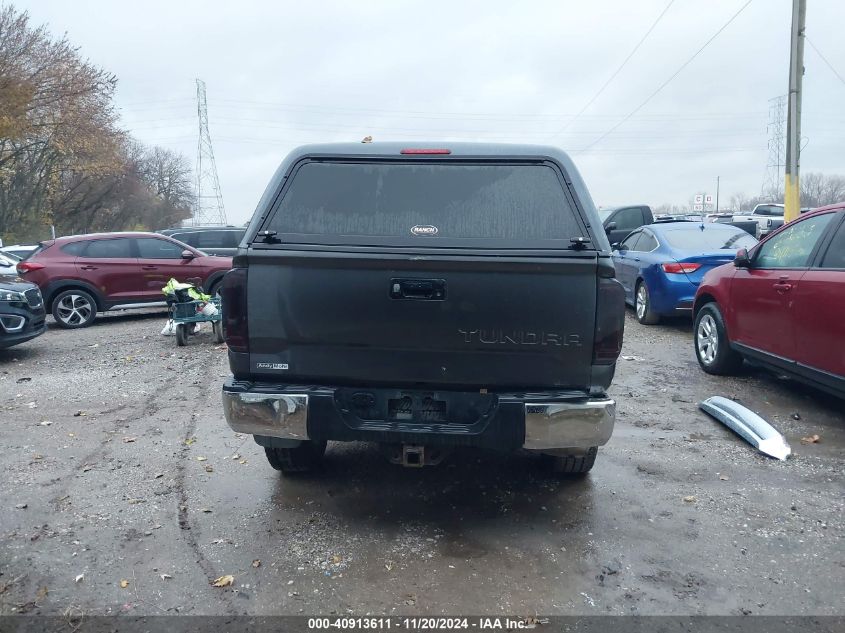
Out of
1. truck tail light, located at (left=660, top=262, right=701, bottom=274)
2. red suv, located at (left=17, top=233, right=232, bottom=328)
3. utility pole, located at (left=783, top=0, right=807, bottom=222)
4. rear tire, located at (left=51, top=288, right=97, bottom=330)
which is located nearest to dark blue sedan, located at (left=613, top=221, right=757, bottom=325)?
truck tail light, located at (left=660, top=262, right=701, bottom=274)

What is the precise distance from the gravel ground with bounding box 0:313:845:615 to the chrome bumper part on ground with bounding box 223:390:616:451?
64cm

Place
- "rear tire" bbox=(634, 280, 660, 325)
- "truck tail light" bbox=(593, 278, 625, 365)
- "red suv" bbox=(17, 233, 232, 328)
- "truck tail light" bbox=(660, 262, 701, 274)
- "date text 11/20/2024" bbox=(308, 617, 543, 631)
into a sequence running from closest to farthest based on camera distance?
"date text 11/20/2024" bbox=(308, 617, 543, 631) < "truck tail light" bbox=(593, 278, 625, 365) < "truck tail light" bbox=(660, 262, 701, 274) < "rear tire" bbox=(634, 280, 660, 325) < "red suv" bbox=(17, 233, 232, 328)

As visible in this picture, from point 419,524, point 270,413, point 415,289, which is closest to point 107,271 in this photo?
point 270,413

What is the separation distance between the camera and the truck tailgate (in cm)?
359

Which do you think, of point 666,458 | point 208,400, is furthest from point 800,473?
point 208,400

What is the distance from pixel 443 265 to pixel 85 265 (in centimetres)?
1096

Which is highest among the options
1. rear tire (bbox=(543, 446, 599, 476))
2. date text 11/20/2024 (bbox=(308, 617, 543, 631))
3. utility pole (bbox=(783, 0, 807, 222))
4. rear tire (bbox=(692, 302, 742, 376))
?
utility pole (bbox=(783, 0, 807, 222))

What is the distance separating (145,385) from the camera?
25.7ft

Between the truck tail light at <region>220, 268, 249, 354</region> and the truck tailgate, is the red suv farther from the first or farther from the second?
the truck tailgate

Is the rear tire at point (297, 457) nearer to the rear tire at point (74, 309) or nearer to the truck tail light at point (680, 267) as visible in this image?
the truck tail light at point (680, 267)

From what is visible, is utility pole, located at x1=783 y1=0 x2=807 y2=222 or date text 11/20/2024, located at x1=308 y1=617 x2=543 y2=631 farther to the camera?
utility pole, located at x1=783 y1=0 x2=807 y2=222

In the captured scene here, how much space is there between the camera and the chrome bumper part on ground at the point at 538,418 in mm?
3592

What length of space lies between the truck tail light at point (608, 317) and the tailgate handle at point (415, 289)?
84 centimetres

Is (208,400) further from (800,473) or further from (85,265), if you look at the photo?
(85,265)
